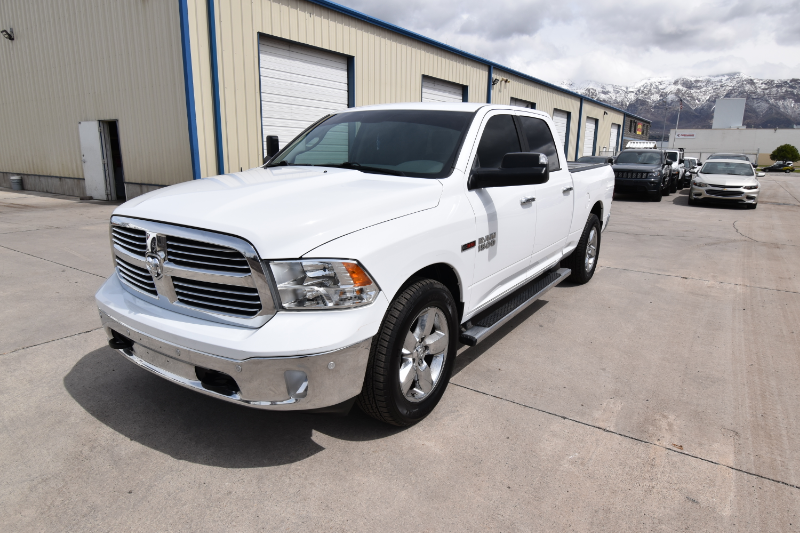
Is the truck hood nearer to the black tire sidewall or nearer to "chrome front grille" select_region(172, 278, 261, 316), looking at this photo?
"chrome front grille" select_region(172, 278, 261, 316)

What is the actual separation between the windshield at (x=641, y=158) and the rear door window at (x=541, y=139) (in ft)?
47.7

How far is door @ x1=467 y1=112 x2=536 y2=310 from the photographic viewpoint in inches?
133

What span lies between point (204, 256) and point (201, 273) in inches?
3.3

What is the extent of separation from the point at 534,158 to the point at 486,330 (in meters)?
1.16

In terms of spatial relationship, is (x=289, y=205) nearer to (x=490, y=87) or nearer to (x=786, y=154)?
(x=490, y=87)

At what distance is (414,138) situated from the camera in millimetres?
3594

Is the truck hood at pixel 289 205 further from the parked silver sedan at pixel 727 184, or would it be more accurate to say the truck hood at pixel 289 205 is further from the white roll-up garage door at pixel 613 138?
the white roll-up garage door at pixel 613 138

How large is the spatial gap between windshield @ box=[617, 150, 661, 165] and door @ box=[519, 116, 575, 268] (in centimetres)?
1446

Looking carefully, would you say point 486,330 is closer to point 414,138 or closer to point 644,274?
point 414,138

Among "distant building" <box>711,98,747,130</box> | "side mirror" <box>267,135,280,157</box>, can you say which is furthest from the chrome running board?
"distant building" <box>711,98,747,130</box>

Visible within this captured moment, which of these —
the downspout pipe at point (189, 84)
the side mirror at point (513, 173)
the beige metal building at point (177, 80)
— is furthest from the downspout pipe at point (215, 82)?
the side mirror at point (513, 173)

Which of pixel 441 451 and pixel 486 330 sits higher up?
pixel 486 330

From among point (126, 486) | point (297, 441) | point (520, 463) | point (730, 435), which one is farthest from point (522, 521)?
point (126, 486)

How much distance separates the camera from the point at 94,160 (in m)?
14.5
